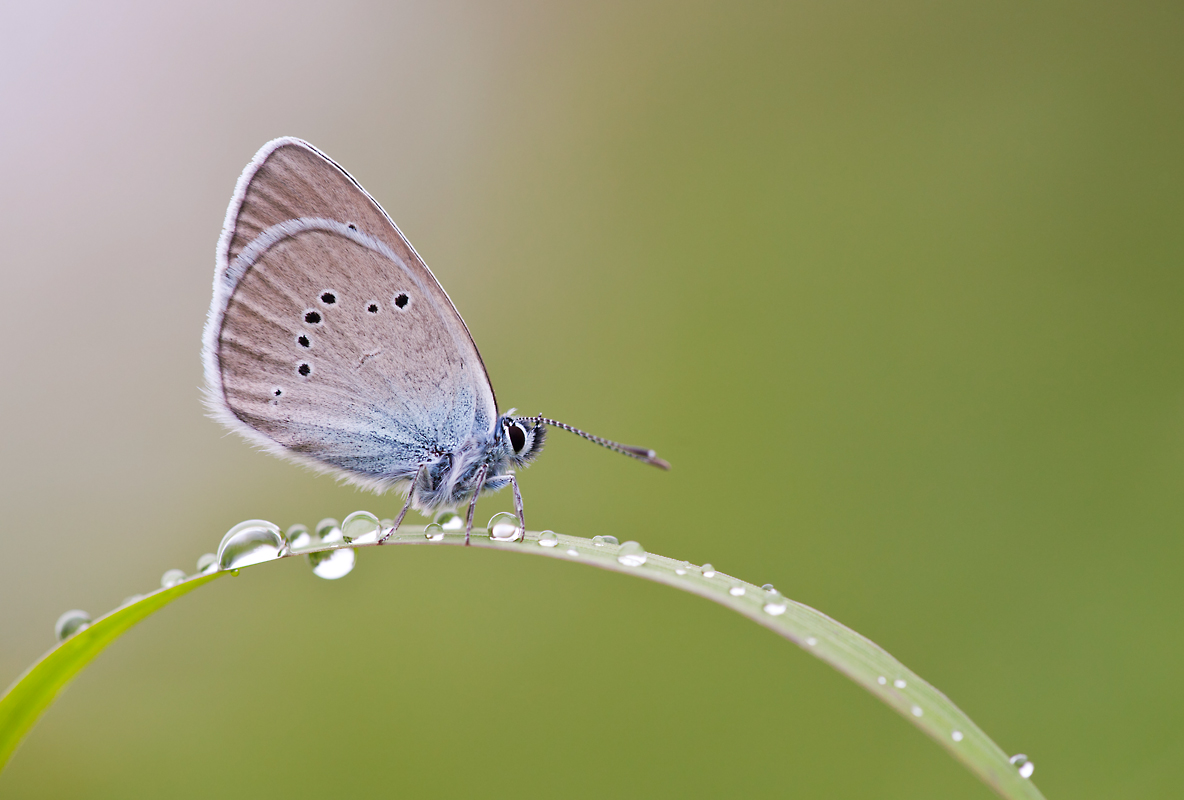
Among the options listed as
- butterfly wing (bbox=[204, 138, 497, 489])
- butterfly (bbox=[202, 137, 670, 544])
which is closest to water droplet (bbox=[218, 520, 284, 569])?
butterfly (bbox=[202, 137, 670, 544])

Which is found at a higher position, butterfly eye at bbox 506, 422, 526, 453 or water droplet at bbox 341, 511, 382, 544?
butterfly eye at bbox 506, 422, 526, 453

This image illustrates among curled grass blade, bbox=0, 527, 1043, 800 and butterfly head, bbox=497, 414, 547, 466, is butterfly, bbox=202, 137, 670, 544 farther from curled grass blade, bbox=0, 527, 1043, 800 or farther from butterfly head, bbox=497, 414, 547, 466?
curled grass blade, bbox=0, 527, 1043, 800

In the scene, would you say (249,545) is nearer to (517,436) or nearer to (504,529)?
(504,529)

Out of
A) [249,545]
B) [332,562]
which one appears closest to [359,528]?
[332,562]

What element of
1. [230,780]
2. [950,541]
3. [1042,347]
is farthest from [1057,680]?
[230,780]

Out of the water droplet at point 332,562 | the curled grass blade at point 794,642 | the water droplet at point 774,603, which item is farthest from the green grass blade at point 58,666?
the water droplet at point 774,603

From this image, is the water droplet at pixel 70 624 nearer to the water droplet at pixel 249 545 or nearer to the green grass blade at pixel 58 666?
the green grass blade at pixel 58 666

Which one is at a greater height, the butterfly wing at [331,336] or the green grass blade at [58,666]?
the butterfly wing at [331,336]
